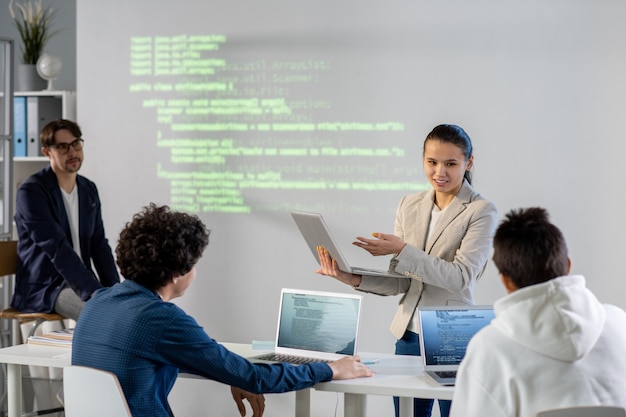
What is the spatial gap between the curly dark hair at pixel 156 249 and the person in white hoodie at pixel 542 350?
0.86 m

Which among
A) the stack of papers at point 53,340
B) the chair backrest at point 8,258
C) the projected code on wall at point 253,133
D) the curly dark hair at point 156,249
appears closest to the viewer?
the curly dark hair at point 156,249

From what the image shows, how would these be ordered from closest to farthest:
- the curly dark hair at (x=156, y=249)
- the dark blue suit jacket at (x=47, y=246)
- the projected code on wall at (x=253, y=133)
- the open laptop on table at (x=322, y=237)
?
1. the curly dark hair at (x=156, y=249)
2. the open laptop on table at (x=322, y=237)
3. the dark blue suit jacket at (x=47, y=246)
4. the projected code on wall at (x=253, y=133)

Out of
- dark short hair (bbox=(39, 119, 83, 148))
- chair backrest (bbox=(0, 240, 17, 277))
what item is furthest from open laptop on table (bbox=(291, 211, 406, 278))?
chair backrest (bbox=(0, 240, 17, 277))

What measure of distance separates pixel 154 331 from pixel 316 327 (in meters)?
0.79

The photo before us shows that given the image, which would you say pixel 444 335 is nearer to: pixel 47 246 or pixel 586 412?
pixel 586 412

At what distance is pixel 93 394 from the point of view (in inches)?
82.7

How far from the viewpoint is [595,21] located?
3918mm

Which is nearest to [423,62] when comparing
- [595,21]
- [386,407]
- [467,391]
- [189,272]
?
[595,21]

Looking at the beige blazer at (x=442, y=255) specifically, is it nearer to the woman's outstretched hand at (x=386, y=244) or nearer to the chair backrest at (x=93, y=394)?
the woman's outstretched hand at (x=386, y=244)

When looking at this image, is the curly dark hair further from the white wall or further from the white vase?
the white vase

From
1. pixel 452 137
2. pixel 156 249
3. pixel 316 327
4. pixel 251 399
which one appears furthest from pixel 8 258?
pixel 452 137

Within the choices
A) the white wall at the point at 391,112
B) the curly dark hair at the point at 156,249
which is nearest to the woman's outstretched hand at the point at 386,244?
the curly dark hair at the point at 156,249

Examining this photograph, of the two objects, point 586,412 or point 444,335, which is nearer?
point 586,412

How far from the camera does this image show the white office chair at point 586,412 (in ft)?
5.45
